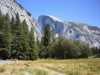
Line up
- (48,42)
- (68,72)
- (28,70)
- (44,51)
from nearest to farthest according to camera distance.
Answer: (28,70)
(68,72)
(44,51)
(48,42)

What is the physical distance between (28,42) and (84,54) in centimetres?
4475

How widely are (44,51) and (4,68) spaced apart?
81.6 meters

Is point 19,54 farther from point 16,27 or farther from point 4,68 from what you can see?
point 4,68

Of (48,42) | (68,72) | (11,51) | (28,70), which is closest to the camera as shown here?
(28,70)

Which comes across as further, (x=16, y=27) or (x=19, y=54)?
(x=16, y=27)

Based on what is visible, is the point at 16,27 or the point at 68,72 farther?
the point at 16,27

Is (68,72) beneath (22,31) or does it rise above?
beneath

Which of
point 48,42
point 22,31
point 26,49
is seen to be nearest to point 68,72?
point 26,49

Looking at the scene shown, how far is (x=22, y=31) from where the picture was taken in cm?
9562

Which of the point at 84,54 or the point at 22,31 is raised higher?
the point at 22,31

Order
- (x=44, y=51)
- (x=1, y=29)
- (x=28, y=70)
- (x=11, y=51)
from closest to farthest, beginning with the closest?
(x=28, y=70), (x=11, y=51), (x=1, y=29), (x=44, y=51)

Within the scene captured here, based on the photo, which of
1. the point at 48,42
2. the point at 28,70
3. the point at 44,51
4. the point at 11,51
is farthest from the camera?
the point at 48,42

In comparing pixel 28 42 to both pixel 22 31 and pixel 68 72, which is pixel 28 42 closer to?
pixel 22 31

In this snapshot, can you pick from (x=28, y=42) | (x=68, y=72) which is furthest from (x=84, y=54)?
(x=68, y=72)
